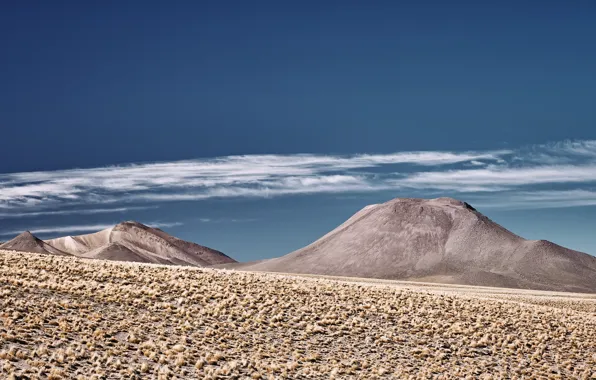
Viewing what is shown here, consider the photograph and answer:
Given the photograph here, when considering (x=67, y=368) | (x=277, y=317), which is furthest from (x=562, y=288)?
(x=67, y=368)

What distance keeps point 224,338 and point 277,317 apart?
17.8 ft

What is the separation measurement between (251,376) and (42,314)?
10.6 meters

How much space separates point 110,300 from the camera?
37125mm

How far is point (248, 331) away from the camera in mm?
35500

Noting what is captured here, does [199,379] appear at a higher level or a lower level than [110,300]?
lower

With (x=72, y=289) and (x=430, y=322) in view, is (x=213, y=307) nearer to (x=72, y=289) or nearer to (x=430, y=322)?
(x=72, y=289)

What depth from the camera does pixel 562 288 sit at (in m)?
182

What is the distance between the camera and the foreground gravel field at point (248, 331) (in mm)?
28609

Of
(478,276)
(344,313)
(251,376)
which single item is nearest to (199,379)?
(251,376)

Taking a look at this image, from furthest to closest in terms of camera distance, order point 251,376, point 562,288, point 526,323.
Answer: point 562,288
point 526,323
point 251,376

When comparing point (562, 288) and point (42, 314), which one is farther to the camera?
point (562, 288)

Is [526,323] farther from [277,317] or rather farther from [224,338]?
[224,338]

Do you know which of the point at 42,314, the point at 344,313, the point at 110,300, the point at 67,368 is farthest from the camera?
the point at 344,313

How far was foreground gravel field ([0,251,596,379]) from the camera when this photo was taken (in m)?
28.6
